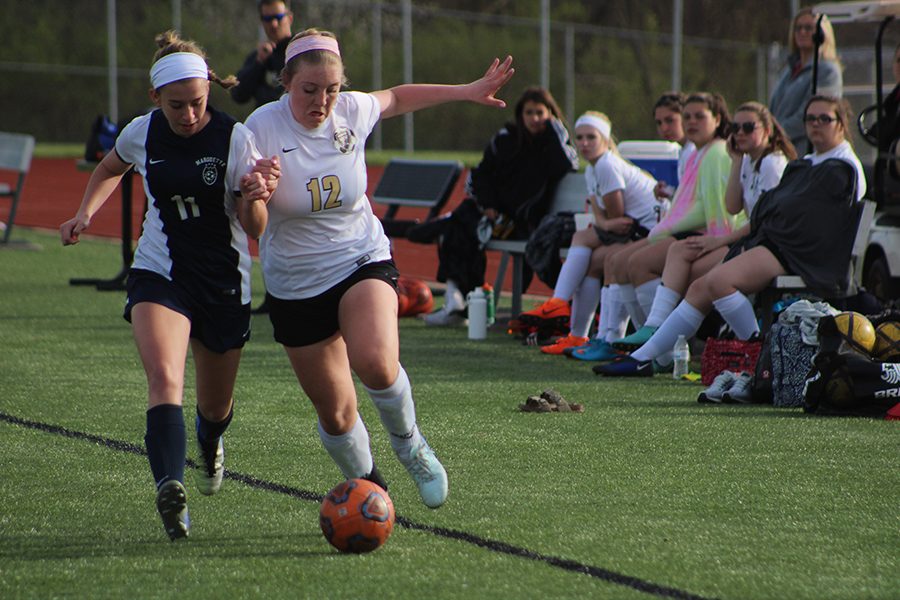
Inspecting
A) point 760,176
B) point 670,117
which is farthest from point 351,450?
point 670,117

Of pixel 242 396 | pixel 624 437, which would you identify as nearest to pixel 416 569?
pixel 624 437

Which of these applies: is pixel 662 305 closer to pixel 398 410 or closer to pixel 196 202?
pixel 398 410

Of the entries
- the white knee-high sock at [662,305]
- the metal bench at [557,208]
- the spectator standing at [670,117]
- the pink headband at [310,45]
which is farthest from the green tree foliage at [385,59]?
the pink headband at [310,45]

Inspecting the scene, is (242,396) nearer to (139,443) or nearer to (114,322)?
(139,443)

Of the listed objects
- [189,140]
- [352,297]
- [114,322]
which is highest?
[189,140]

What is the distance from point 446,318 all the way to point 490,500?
244 inches

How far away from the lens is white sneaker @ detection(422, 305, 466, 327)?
11545 millimetres

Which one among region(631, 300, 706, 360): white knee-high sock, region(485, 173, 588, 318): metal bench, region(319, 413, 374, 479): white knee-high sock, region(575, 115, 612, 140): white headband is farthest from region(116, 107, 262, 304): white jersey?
region(485, 173, 588, 318): metal bench

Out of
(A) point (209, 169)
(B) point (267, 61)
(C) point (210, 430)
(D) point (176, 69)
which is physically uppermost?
(B) point (267, 61)

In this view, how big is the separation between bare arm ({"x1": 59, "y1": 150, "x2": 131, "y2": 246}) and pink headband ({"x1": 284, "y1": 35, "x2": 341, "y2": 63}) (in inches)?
29.2

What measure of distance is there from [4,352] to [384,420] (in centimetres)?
531

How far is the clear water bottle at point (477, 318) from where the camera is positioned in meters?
10.7

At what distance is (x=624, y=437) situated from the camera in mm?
6715

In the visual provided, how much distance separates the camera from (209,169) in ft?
16.1
